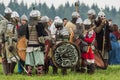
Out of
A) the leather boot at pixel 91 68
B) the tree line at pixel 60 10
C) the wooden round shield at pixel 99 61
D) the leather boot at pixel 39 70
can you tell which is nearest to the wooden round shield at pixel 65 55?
the leather boot at pixel 39 70

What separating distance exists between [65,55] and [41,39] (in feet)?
2.58

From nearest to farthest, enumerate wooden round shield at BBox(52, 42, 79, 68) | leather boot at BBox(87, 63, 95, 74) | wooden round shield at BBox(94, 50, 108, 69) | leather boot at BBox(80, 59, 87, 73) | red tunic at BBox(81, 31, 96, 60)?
wooden round shield at BBox(52, 42, 79, 68) < red tunic at BBox(81, 31, 96, 60) < leather boot at BBox(87, 63, 95, 74) < leather boot at BBox(80, 59, 87, 73) < wooden round shield at BBox(94, 50, 108, 69)

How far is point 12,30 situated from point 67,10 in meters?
149

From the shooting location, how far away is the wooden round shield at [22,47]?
17.5m

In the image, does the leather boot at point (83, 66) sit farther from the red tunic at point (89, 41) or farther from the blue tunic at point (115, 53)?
the blue tunic at point (115, 53)

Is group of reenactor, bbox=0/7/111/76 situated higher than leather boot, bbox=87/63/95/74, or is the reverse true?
group of reenactor, bbox=0/7/111/76

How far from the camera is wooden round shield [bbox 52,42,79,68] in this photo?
1708 centimetres

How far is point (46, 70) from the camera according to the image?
1816 cm

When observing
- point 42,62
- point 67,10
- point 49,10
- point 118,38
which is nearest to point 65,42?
point 42,62

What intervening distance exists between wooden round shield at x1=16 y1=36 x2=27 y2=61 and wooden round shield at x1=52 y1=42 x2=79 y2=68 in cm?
97

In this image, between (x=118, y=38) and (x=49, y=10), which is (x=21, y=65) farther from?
(x=49, y=10)

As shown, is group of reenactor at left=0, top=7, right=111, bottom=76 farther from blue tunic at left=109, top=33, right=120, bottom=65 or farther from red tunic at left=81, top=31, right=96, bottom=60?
blue tunic at left=109, top=33, right=120, bottom=65

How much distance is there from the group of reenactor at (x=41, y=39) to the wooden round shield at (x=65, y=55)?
0.18m

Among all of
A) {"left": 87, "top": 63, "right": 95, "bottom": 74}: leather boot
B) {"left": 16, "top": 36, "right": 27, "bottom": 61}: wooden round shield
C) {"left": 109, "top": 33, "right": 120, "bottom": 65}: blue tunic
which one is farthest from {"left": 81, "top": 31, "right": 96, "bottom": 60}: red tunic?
{"left": 109, "top": 33, "right": 120, "bottom": 65}: blue tunic
